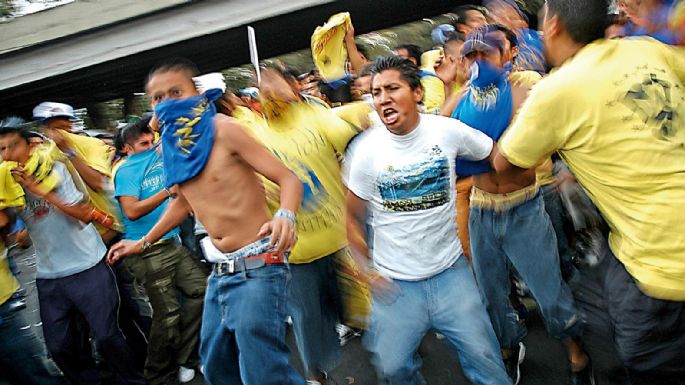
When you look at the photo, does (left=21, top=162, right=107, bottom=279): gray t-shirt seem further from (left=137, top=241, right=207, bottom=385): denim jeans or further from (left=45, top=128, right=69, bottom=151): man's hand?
(left=45, top=128, right=69, bottom=151): man's hand

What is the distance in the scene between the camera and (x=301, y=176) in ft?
11.0

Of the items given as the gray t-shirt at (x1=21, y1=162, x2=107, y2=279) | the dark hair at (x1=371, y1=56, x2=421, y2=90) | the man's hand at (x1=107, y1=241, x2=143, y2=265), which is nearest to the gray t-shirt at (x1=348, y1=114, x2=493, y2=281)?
the dark hair at (x1=371, y1=56, x2=421, y2=90)

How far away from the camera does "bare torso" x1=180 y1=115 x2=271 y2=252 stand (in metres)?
2.71

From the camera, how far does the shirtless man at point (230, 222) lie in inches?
104

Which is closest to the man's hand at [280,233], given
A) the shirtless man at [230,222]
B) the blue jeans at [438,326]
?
the shirtless man at [230,222]

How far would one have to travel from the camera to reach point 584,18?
6.87ft

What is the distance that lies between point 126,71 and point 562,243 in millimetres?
5675

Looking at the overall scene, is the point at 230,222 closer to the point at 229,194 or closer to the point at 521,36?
the point at 229,194

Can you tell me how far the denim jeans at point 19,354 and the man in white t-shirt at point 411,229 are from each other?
238cm

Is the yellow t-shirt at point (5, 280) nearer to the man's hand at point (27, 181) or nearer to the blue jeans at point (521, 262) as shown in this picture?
the man's hand at point (27, 181)

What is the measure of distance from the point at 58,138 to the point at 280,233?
3.21 m

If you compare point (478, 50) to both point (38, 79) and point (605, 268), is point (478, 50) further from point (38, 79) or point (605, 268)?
point (38, 79)

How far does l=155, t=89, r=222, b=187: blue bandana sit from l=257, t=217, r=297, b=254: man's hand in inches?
20.9

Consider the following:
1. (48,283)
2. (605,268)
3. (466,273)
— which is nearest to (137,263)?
(48,283)
